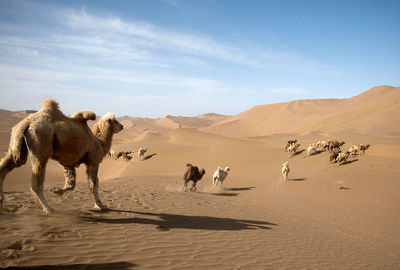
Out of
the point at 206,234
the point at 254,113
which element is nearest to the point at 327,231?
the point at 206,234

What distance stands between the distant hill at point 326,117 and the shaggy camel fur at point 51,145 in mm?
41998

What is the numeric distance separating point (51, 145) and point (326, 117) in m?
64.5

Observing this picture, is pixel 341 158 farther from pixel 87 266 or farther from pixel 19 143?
pixel 19 143

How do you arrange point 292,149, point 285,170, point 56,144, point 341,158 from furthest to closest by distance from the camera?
point 292,149 < point 341,158 < point 285,170 < point 56,144

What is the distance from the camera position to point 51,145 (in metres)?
5.19

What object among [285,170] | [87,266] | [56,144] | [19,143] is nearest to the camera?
[87,266]

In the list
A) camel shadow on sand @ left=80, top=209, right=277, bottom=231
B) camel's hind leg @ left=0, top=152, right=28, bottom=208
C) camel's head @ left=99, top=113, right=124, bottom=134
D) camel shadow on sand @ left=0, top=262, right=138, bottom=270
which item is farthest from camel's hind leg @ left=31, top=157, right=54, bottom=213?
camel shadow on sand @ left=0, top=262, right=138, bottom=270

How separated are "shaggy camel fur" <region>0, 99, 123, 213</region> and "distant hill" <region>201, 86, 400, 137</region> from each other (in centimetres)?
4200

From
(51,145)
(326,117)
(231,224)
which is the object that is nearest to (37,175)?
(51,145)

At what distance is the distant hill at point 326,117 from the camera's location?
141ft

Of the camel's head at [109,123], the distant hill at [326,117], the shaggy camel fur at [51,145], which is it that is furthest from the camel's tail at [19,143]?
the distant hill at [326,117]

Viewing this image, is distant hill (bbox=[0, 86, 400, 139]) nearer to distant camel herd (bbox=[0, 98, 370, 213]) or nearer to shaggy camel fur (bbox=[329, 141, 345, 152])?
shaggy camel fur (bbox=[329, 141, 345, 152])

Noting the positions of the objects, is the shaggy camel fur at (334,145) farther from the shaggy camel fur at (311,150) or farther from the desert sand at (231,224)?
the desert sand at (231,224)

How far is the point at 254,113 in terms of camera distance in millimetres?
92188
